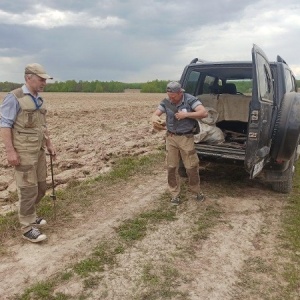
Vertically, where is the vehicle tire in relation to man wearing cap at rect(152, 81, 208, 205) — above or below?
below

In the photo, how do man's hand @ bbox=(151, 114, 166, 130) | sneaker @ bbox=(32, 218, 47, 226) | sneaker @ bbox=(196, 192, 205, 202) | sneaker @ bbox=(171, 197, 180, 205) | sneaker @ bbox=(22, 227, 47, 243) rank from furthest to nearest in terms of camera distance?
sneaker @ bbox=(196, 192, 205, 202) → sneaker @ bbox=(171, 197, 180, 205) → man's hand @ bbox=(151, 114, 166, 130) → sneaker @ bbox=(32, 218, 47, 226) → sneaker @ bbox=(22, 227, 47, 243)

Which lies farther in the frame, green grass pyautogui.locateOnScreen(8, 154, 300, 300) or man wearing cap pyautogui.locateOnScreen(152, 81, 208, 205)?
man wearing cap pyautogui.locateOnScreen(152, 81, 208, 205)

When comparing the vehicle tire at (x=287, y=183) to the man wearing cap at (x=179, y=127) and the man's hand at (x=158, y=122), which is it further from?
the man's hand at (x=158, y=122)

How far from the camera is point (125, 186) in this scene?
612cm

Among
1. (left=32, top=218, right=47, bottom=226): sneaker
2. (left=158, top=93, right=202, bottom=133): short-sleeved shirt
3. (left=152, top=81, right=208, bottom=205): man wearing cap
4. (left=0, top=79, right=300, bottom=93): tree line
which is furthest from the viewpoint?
(left=0, top=79, right=300, bottom=93): tree line

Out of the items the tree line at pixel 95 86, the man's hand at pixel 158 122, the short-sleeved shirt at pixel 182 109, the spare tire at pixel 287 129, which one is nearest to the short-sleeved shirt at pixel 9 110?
the man's hand at pixel 158 122

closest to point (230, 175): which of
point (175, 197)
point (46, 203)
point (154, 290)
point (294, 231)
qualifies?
point (175, 197)

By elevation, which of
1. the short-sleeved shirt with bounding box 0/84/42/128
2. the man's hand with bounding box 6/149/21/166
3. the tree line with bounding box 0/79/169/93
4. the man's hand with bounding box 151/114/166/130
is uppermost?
the short-sleeved shirt with bounding box 0/84/42/128

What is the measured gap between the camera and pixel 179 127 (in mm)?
5051

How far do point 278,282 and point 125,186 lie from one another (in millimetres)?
3112

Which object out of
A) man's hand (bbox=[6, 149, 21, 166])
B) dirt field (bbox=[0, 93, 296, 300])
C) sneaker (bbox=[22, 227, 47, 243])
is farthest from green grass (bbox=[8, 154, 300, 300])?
man's hand (bbox=[6, 149, 21, 166])

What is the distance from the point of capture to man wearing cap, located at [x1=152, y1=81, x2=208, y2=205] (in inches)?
191

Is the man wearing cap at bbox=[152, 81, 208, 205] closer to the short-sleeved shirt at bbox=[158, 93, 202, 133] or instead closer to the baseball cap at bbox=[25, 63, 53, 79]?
the short-sleeved shirt at bbox=[158, 93, 202, 133]

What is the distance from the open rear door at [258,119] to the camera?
4875 mm
